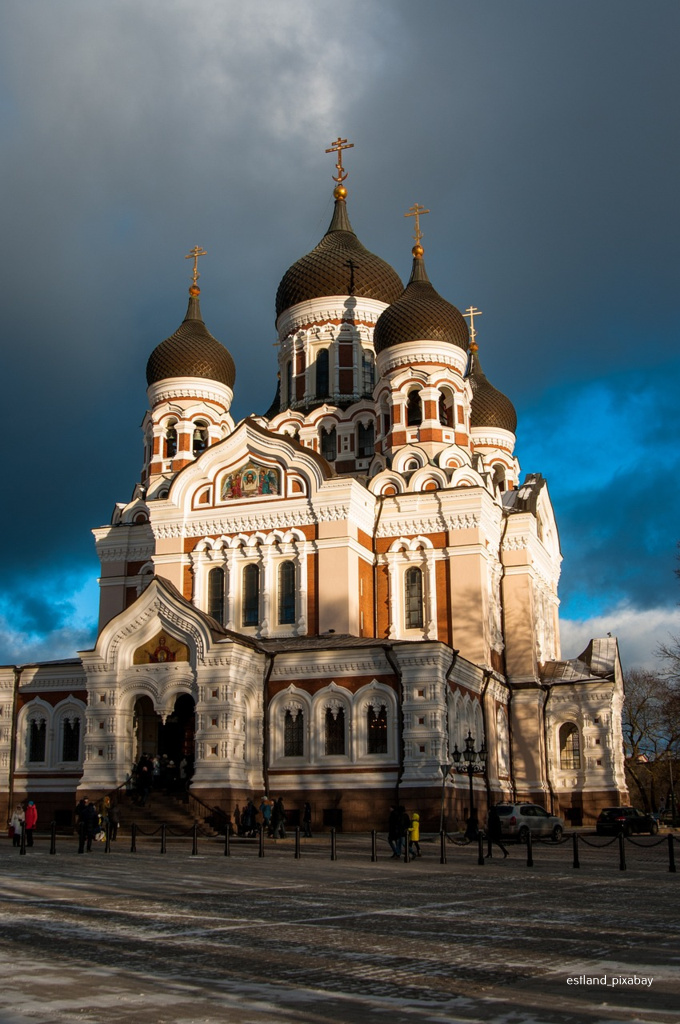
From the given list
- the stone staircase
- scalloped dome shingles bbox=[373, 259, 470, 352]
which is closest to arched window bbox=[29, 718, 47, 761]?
the stone staircase

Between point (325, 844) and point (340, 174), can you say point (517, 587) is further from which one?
point (340, 174)

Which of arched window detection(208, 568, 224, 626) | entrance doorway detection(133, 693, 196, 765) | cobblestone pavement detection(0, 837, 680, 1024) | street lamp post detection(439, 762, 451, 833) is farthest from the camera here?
arched window detection(208, 568, 224, 626)

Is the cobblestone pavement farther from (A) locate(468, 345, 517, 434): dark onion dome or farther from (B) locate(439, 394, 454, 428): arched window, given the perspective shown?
(A) locate(468, 345, 517, 434): dark onion dome

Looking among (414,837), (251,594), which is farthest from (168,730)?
(414,837)

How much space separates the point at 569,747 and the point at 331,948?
96.5 feet

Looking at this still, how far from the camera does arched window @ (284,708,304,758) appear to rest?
29.2 metres

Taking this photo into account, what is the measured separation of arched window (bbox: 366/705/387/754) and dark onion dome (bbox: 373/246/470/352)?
14.1 meters

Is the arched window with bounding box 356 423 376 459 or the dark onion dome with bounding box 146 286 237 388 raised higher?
the dark onion dome with bounding box 146 286 237 388

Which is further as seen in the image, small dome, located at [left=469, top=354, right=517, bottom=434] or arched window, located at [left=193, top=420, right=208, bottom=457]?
small dome, located at [left=469, top=354, right=517, bottom=434]

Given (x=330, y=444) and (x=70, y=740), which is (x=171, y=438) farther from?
(x=70, y=740)

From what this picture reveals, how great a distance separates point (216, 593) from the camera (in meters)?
33.7

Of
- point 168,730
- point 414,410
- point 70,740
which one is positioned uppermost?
point 414,410

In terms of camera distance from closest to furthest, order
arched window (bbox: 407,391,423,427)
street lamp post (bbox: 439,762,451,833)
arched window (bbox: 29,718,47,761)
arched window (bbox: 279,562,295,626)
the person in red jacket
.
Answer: the person in red jacket, street lamp post (bbox: 439,762,451,833), arched window (bbox: 29,718,47,761), arched window (bbox: 279,562,295,626), arched window (bbox: 407,391,423,427)

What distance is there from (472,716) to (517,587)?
20.2ft
